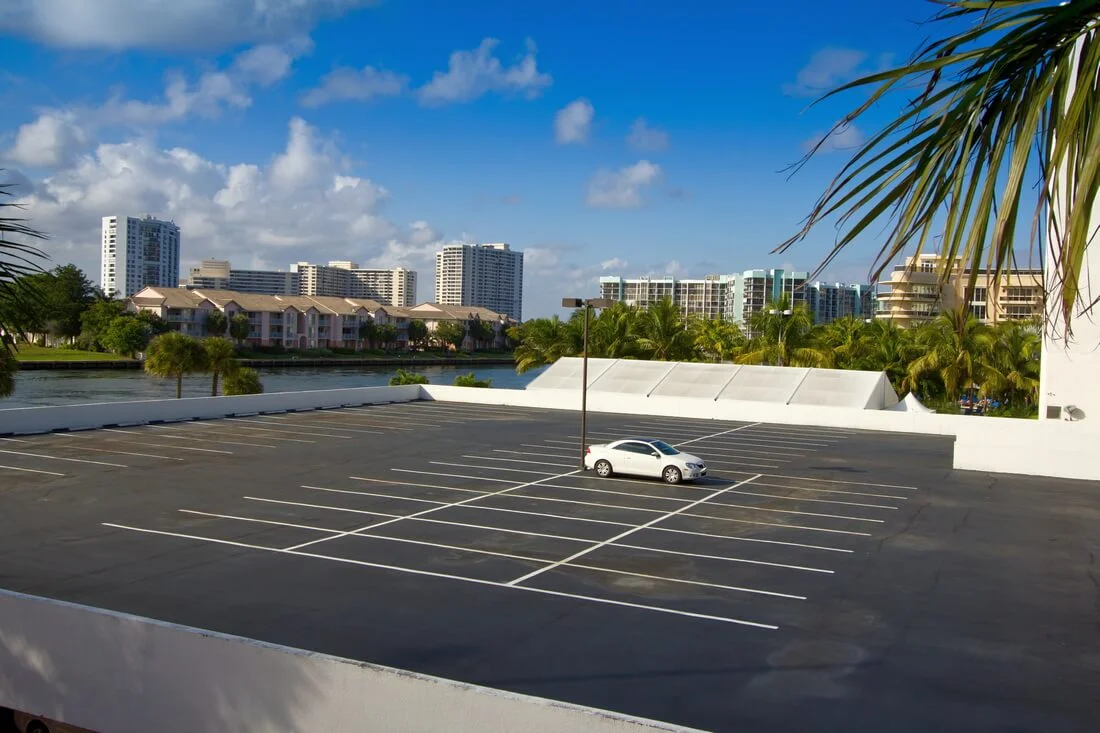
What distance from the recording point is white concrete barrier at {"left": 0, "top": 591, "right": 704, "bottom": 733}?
26.6ft

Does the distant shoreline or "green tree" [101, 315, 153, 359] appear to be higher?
"green tree" [101, 315, 153, 359]

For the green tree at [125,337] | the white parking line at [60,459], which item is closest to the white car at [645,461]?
the white parking line at [60,459]

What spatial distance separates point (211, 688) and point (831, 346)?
5562cm

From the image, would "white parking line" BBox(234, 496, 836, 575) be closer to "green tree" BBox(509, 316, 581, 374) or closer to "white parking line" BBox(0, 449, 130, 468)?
"white parking line" BBox(0, 449, 130, 468)

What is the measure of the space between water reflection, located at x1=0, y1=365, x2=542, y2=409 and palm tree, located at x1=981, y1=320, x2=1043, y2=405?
37940mm

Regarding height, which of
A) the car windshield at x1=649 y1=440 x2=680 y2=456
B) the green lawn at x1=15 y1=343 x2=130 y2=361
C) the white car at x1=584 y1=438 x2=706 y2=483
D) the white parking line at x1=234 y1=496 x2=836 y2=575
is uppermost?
the green lawn at x1=15 y1=343 x2=130 y2=361

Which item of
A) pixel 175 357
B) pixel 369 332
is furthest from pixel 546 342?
pixel 369 332

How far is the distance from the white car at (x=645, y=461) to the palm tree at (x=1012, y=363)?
30.8 m

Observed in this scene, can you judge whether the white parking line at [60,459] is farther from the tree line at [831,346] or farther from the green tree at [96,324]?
the green tree at [96,324]

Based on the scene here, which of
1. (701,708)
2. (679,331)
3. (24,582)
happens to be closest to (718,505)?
(701,708)

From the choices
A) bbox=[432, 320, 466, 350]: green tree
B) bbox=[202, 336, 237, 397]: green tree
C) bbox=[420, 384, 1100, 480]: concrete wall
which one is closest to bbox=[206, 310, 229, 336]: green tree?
bbox=[432, 320, 466, 350]: green tree

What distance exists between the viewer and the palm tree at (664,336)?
6550 cm

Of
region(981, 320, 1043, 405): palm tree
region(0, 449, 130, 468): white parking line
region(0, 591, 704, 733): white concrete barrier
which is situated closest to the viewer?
region(0, 591, 704, 733): white concrete barrier

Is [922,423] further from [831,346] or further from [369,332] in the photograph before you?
[369,332]
